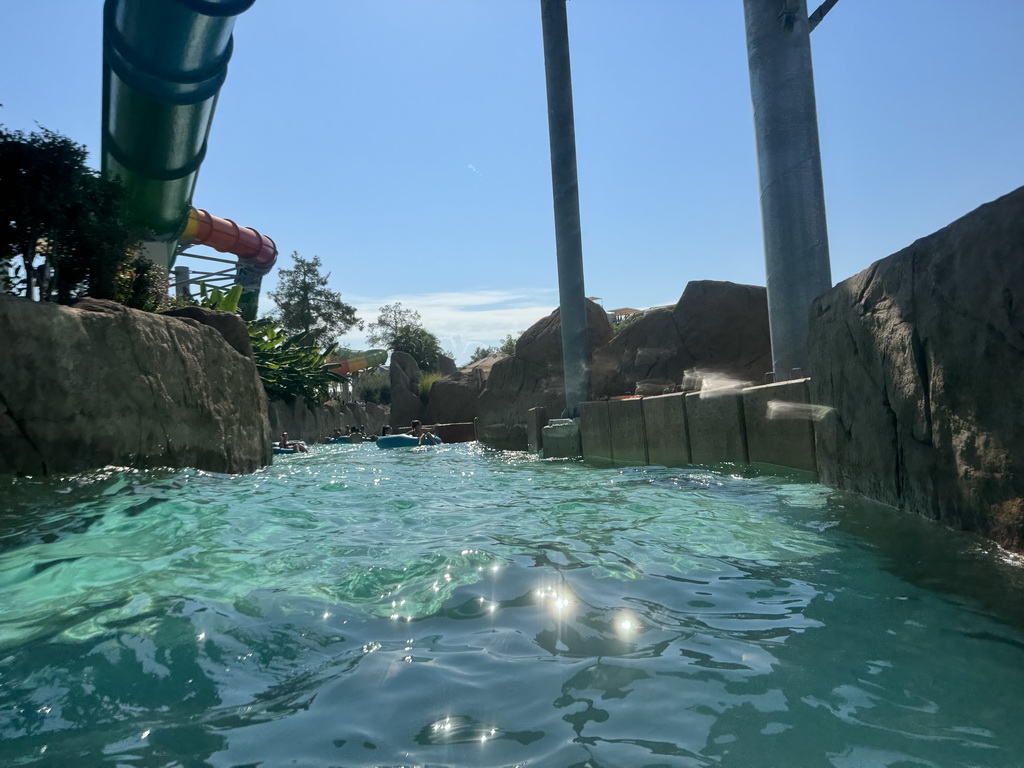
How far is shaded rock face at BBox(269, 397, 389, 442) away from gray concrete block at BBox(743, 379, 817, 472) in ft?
46.8

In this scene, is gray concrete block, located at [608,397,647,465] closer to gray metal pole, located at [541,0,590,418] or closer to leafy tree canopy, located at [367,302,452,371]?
gray metal pole, located at [541,0,590,418]

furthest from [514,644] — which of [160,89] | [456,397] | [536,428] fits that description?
[456,397]

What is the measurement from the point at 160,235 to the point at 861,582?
14290 mm

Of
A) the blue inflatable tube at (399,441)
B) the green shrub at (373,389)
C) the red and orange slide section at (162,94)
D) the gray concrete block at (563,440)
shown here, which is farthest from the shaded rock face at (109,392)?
the green shrub at (373,389)

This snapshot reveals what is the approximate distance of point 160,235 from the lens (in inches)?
549

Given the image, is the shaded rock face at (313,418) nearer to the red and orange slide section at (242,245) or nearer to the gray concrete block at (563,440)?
the red and orange slide section at (242,245)

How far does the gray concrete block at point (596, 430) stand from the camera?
33.3ft

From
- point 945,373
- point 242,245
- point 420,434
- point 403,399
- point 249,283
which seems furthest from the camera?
point 403,399

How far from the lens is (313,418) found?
74.3 ft

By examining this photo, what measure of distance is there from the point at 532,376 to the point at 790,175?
12011mm

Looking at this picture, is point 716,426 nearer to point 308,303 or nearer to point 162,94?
point 162,94

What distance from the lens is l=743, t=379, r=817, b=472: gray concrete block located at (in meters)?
Result: 5.78

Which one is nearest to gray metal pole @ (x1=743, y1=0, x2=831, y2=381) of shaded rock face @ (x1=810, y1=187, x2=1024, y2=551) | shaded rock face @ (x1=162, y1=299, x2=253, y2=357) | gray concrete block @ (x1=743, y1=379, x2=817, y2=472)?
gray concrete block @ (x1=743, y1=379, x2=817, y2=472)

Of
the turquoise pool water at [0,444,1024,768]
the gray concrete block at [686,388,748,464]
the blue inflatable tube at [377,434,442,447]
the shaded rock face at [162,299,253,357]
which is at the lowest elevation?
the turquoise pool water at [0,444,1024,768]
